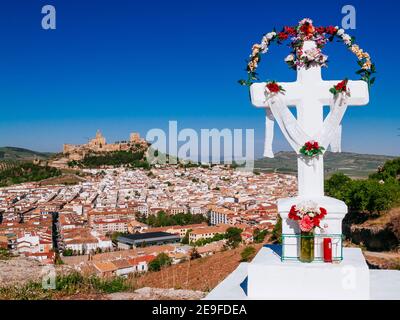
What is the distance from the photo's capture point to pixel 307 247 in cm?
436

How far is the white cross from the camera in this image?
4715 millimetres

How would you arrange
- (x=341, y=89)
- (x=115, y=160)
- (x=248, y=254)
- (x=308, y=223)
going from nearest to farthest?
(x=308, y=223) < (x=341, y=89) < (x=248, y=254) < (x=115, y=160)

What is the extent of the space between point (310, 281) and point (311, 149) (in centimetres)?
128

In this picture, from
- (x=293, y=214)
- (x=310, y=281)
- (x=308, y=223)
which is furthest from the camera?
(x=293, y=214)

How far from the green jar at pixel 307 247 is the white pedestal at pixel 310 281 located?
10 centimetres

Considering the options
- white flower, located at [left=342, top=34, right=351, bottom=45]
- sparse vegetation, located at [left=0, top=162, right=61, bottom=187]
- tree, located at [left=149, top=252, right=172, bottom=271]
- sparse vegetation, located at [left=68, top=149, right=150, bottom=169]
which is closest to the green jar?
white flower, located at [left=342, top=34, right=351, bottom=45]

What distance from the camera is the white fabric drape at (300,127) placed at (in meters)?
4.66

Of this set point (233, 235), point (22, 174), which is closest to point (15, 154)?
point (22, 174)

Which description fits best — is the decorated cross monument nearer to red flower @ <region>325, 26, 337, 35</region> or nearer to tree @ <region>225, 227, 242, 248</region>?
red flower @ <region>325, 26, 337, 35</region>

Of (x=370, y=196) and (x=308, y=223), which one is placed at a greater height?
A: (x=308, y=223)

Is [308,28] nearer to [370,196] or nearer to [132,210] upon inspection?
[370,196]

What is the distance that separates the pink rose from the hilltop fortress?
80.4 m

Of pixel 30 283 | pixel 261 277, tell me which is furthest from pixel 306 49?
pixel 30 283
